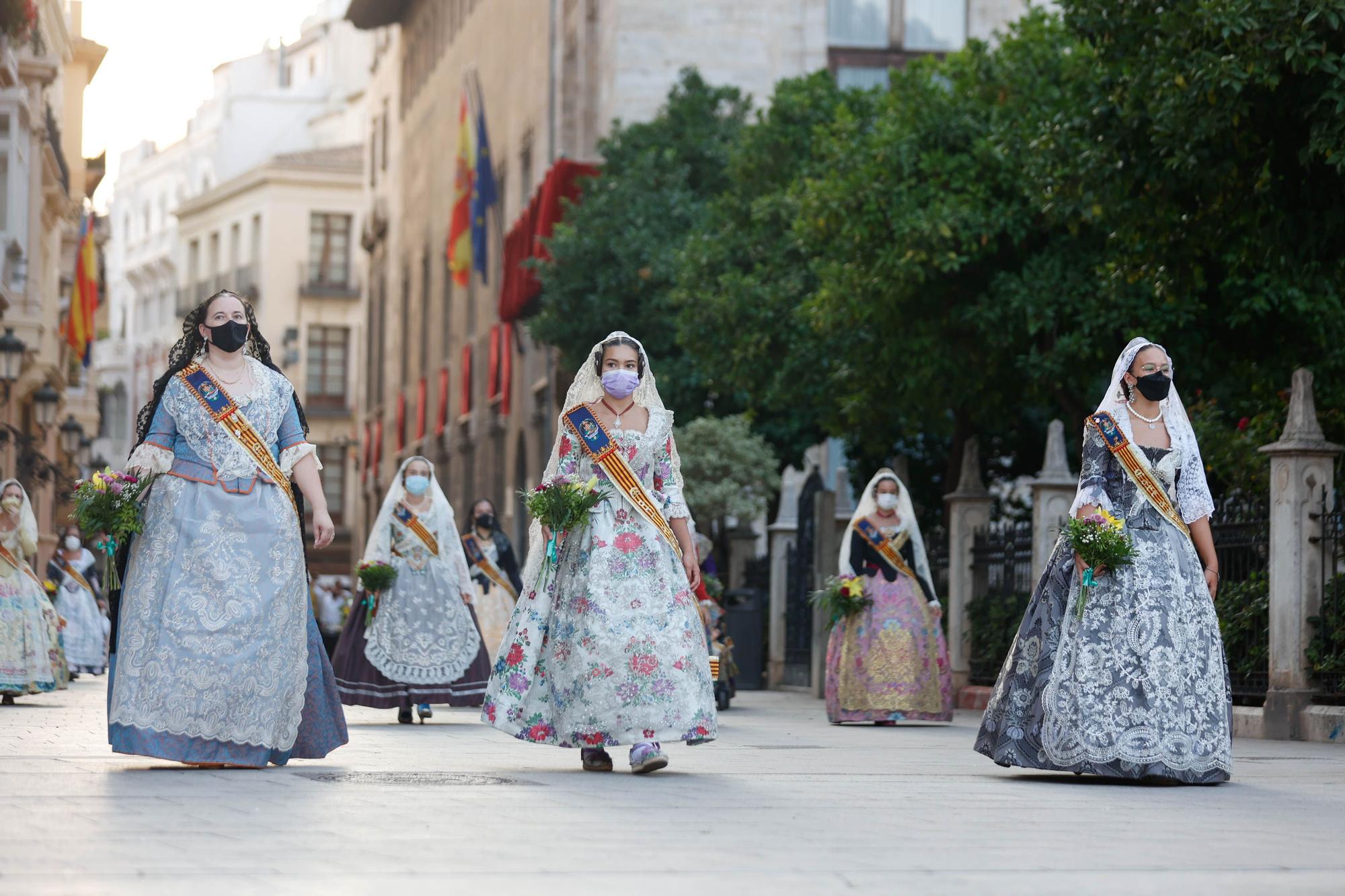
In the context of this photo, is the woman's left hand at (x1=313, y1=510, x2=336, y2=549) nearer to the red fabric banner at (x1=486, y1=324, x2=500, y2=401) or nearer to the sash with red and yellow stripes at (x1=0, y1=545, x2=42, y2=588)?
the sash with red and yellow stripes at (x1=0, y1=545, x2=42, y2=588)

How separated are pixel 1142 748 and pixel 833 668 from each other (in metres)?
8.16

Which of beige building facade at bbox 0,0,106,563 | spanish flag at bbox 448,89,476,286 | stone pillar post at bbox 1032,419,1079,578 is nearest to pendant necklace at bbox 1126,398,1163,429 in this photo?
stone pillar post at bbox 1032,419,1079,578

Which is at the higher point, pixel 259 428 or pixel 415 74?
pixel 415 74

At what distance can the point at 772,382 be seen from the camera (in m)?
29.4

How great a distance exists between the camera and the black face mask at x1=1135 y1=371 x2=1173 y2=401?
11406mm

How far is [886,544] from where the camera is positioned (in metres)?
18.5

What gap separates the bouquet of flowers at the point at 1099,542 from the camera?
10.9m

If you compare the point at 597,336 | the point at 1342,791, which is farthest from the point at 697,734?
the point at 597,336

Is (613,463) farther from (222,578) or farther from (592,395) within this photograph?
(222,578)

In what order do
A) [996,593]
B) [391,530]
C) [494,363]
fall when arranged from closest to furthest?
[391,530], [996,593], [494,363]

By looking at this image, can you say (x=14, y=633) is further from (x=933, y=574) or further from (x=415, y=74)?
(x=415, y=74)

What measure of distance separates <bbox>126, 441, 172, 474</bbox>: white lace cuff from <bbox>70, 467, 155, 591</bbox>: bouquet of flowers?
2.9 inches

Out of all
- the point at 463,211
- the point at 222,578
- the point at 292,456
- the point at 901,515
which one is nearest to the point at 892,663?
the point at 901,515

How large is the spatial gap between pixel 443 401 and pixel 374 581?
4495cm
